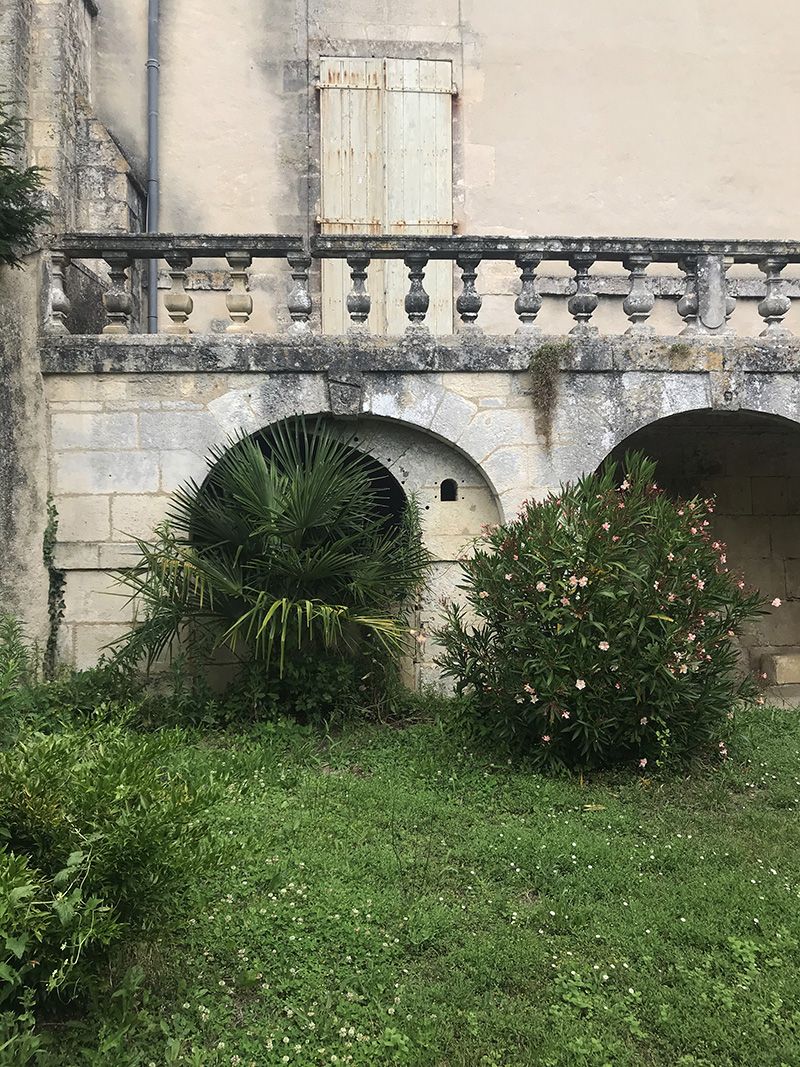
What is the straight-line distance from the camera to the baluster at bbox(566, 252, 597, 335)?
5.77 m

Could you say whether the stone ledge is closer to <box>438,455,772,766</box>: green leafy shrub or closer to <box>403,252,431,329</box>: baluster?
<box>403,252,431,329</box>: baluster

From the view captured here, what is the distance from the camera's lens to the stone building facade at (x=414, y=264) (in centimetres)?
558

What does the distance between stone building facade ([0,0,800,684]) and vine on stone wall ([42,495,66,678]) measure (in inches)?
1.8

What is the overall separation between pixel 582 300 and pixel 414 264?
1.16m

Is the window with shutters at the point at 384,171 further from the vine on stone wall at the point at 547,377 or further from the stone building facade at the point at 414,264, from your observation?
the vine on stone wall at the point at 547,377

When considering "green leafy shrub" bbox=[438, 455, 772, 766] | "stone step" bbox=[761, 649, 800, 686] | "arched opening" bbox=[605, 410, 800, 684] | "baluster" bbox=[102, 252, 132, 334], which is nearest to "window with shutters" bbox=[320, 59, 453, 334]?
"baluster" bbox=[102, 252, 132, 334]

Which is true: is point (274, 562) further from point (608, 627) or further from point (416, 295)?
point (416, 295)

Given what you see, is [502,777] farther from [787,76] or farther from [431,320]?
[787,76]

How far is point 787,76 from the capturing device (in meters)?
8.06

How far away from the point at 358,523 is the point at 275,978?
3.13m

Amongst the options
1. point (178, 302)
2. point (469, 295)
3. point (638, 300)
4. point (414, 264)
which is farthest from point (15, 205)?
point (638, 300)

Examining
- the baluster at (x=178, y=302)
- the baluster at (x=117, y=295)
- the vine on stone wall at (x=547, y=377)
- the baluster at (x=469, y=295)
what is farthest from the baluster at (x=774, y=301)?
the baluster at (x=117, y=295)

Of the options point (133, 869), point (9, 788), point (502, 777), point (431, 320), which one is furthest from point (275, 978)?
point (431, 320)

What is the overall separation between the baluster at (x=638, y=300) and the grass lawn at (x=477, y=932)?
300 centimetres
